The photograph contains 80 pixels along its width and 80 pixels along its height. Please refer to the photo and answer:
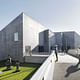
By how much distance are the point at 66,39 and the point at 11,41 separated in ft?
85.2

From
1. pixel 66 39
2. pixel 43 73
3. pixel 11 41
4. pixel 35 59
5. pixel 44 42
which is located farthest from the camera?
pixel 66 39

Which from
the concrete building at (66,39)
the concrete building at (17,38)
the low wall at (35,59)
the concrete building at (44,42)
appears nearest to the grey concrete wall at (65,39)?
the concrete building at (66,39)

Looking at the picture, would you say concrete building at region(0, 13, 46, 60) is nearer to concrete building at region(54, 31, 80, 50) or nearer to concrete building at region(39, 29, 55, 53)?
concrete building at region(39, 29, 55, 53)

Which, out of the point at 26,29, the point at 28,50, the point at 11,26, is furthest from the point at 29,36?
the point at 11,26

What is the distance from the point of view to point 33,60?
16.9 meters

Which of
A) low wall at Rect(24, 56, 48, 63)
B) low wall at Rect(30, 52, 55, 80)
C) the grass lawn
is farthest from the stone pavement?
low wall at Rect(24, 56, 48, 63)

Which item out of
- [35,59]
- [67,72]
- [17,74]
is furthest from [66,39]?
[67,72]

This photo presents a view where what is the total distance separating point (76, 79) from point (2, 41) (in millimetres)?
20331

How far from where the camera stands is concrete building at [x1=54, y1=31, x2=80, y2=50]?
3648cm

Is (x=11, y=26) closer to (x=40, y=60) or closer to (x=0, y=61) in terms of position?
(x=0, y=61)

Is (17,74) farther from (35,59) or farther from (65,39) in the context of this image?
(65,39)

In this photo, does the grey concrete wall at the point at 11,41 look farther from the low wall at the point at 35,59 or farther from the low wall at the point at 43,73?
the low wall at the point at 43,73

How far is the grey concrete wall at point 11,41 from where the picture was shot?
1834cm

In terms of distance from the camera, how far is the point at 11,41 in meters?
19.7
